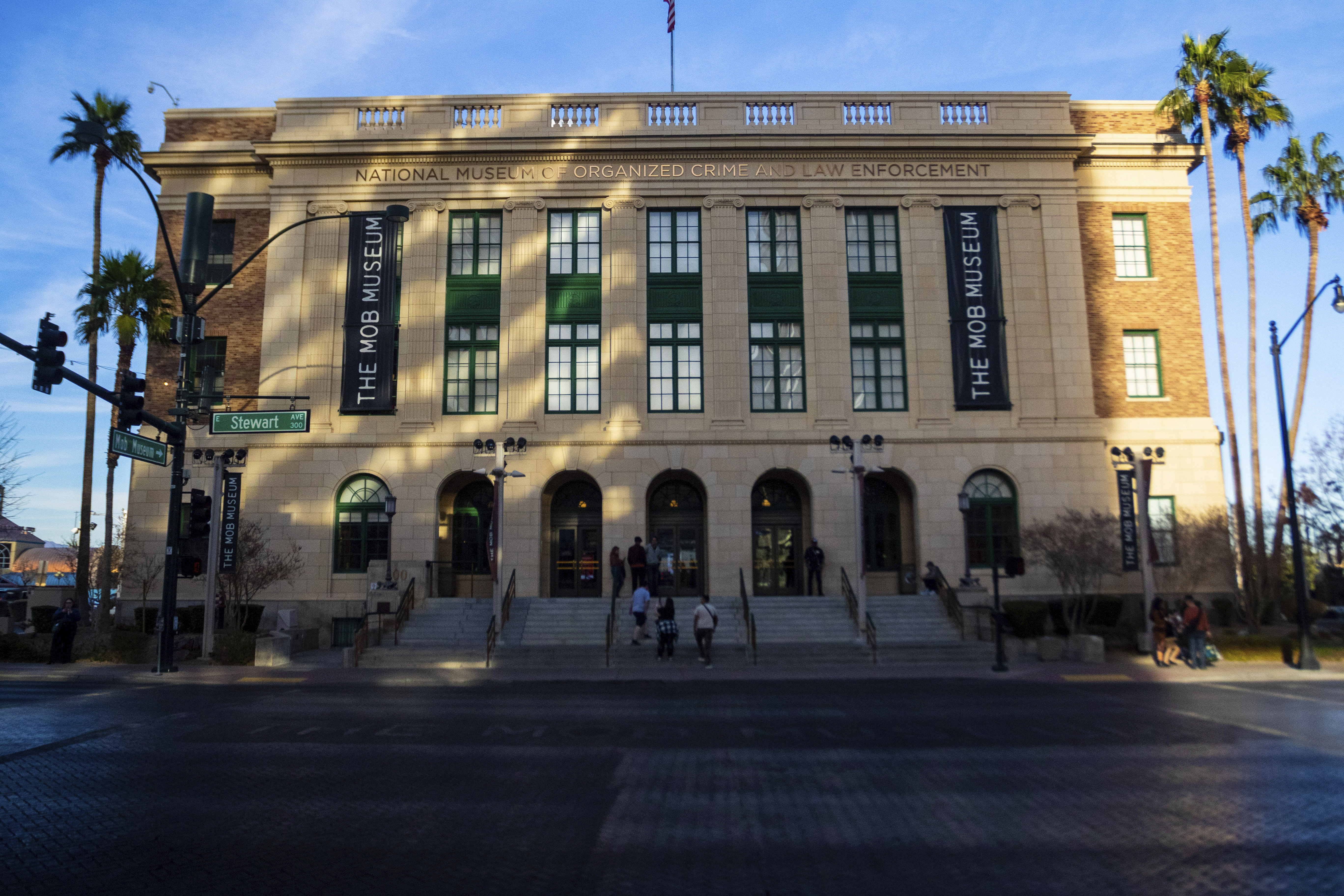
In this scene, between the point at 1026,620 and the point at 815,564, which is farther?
the point at 815,564

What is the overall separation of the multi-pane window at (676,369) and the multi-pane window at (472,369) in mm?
5720

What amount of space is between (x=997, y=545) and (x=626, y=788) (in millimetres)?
24800

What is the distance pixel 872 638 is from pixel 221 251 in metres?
27.9

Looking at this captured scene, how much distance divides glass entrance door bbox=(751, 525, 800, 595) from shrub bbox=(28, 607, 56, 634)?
23548 mm

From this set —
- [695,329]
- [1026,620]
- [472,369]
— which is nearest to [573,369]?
[472,369]

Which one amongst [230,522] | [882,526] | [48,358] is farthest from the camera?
[882,526]

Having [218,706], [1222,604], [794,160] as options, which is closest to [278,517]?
[218,706]

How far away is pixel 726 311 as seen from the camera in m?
32.0

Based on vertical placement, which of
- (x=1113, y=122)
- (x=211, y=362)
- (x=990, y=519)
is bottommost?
(x=990, y=519)

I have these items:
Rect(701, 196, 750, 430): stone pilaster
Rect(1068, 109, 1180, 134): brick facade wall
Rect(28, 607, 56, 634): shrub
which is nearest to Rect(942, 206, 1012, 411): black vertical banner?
Rect(1068, 109, 1180, 134): brick facade wall

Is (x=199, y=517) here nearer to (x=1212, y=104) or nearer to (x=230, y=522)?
(x=230, y=522)

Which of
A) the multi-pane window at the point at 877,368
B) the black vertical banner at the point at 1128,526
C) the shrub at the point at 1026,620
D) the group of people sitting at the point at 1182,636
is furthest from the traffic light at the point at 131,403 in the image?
the black vertical banner at the point at 1128,526

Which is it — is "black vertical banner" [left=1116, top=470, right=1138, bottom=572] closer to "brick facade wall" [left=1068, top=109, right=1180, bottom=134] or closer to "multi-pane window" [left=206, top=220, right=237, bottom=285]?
"brick facade wall" [left=1068, top=109, right=1180, bottom=134]

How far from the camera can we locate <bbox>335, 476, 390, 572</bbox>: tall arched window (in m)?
31.3
